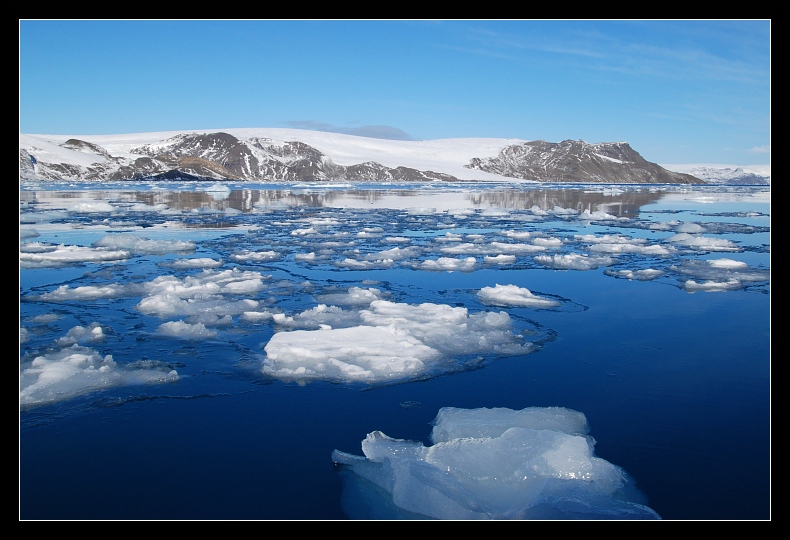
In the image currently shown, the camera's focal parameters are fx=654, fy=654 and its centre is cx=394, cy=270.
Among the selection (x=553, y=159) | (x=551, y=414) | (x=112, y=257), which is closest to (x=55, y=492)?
(x=551, y=414)

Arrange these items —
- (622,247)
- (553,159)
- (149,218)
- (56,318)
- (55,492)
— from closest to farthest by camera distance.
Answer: (55,492), (56,318), (622,247), (149,218), (553,159)

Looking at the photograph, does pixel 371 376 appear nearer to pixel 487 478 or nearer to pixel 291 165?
pixel 487 478

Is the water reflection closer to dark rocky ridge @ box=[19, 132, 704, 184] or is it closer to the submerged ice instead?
the submerged ice

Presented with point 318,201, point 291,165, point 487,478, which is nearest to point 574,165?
point 291,165

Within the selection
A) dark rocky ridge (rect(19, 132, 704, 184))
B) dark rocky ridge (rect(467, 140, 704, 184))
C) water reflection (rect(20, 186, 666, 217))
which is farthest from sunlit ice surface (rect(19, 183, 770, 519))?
dark rocky ridge (rect(467, 140, 704, 184))

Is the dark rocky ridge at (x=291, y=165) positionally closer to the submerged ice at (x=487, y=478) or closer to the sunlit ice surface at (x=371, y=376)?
the sunlit ice surface at (x=371, y=376)

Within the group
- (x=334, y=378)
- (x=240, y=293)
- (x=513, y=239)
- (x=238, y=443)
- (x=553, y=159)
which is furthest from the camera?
(x=553, y=159)
